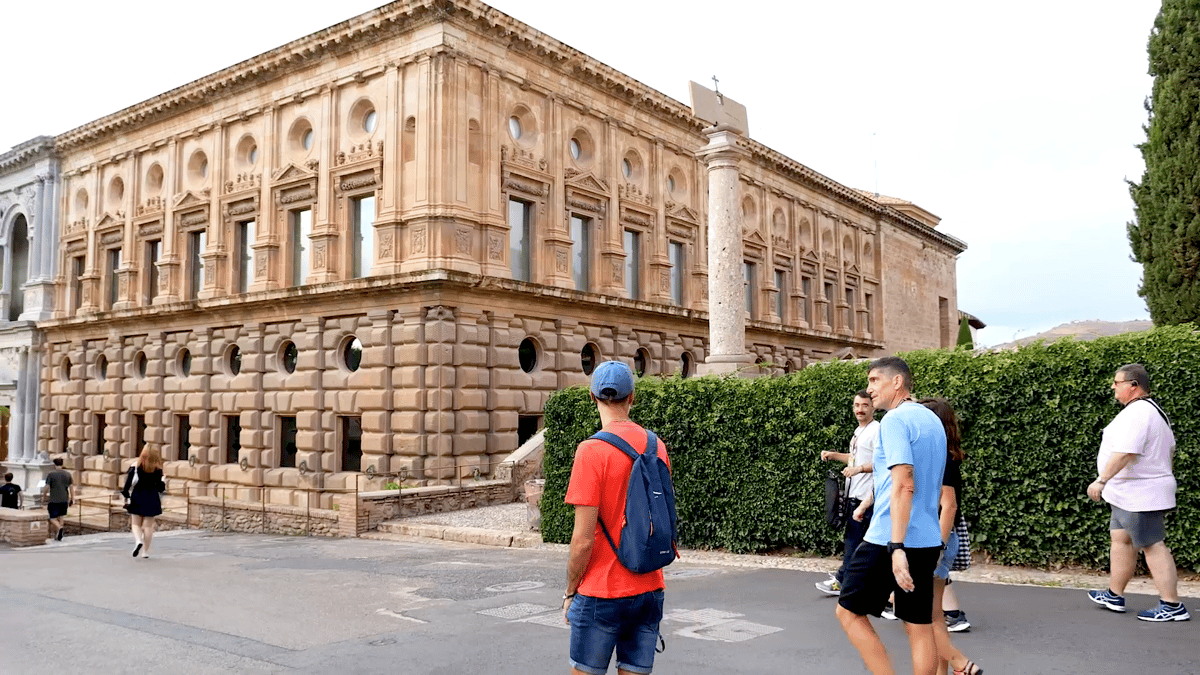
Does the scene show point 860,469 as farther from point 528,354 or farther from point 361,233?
point 361,233

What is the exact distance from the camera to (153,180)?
97.6 ft

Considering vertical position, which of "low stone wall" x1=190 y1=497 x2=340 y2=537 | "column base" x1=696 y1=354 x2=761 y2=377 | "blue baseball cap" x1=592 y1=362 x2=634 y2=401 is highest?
"column base" x1=696 y1=354 x2=761 y2=377

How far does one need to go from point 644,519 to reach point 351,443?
20.0 meters

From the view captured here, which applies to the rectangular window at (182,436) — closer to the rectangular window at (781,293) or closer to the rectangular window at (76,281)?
the rectangular window at (76,281)

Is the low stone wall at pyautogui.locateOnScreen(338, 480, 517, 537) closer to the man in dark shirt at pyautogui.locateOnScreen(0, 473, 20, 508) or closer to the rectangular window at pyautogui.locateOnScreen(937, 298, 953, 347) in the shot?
the man in dark shirt at pyautogui.locateOnScreen(0, 473, 20, 508)

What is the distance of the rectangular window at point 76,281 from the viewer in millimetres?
33031

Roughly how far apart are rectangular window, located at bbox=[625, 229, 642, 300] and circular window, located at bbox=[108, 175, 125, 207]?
1751cm

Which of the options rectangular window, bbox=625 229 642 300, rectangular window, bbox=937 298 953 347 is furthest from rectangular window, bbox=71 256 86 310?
rectangular window, bbox=937 298 953 347

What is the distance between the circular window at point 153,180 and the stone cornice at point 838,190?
1971 centimetres

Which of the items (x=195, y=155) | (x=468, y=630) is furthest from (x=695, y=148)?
(x=468, y=630)

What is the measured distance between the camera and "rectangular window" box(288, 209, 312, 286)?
81.9 feet

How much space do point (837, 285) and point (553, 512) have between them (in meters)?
29.5

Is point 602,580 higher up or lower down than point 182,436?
higher up

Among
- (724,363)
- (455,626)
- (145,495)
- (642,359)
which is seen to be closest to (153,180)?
(642,359)
